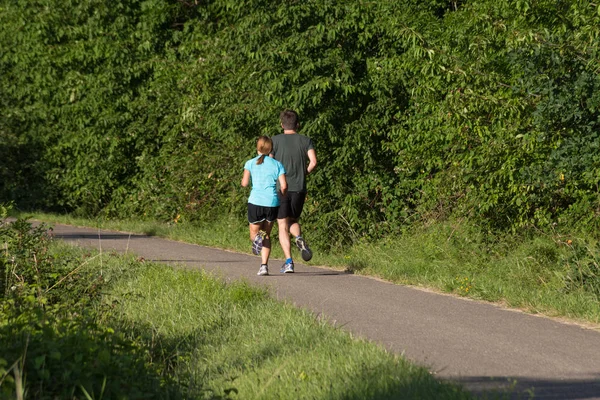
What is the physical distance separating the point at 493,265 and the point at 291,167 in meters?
2.67

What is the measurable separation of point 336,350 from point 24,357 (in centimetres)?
230

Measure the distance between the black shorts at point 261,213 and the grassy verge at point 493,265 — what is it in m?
1.32

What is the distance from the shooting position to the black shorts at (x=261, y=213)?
12.7 m

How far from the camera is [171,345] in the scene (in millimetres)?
8570

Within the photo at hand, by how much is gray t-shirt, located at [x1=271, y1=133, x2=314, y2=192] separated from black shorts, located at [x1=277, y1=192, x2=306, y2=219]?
0.08 m

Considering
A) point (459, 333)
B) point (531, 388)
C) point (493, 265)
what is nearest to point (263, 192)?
point (493, 265)

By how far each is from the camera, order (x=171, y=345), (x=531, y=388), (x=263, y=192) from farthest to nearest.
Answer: (x=263, y=192) → (x=171, y=345) → (x=531, y=388)

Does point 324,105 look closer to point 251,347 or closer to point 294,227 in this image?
point 294,227

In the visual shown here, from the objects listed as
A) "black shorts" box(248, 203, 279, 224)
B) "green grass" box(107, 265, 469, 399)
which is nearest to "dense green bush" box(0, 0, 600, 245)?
"black shorts" box(248, 203, 279, 224)

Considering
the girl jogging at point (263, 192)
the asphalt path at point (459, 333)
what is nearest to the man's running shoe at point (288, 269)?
the asphalt path at point (459, 333)

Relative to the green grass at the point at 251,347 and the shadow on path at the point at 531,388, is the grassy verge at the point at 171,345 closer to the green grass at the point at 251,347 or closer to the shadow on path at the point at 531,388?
the green grass at the point at 251,347

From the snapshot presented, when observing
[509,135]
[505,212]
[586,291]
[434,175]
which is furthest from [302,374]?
[434,175]

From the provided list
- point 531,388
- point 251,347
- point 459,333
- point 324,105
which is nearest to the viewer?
point 531,388

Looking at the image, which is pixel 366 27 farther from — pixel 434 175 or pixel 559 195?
pixel 559 195
